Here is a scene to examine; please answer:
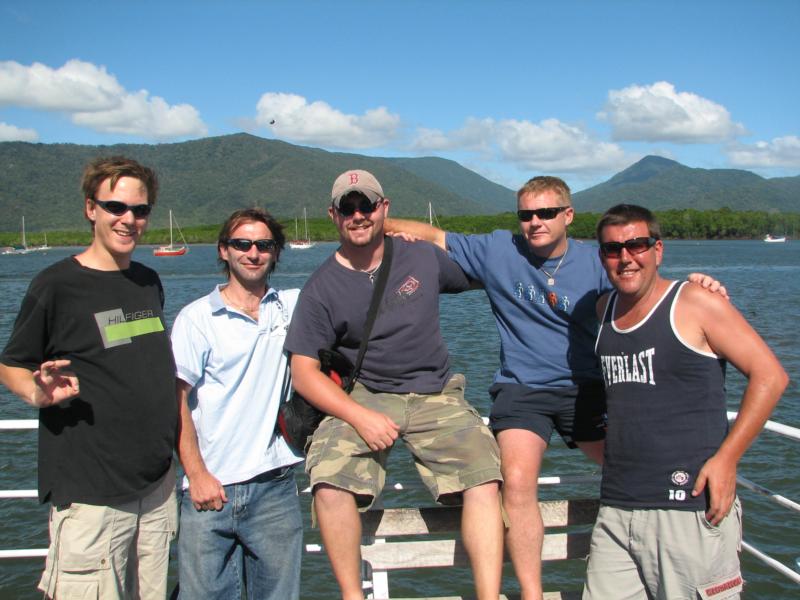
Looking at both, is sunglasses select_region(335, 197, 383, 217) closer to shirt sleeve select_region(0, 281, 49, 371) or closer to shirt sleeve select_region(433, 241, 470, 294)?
shirt sleeve select_region(433, 241, 470, 294)

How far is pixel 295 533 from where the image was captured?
3275mm

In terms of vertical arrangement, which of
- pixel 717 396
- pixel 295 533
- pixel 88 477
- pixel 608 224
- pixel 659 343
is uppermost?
pixel 608 224

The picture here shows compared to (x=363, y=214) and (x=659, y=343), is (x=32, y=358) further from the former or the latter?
(x=659, y=343)

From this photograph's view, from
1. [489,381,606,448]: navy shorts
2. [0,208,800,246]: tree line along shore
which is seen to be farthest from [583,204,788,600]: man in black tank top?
[0,208,800,246]: tree line along shore

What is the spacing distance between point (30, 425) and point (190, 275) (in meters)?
45.8

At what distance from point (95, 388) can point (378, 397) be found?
126cm

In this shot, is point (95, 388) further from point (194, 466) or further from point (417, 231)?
point (417, 231)

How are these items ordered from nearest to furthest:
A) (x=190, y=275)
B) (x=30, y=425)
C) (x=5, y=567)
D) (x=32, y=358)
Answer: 1. (x=32, y=358)
2. (x=30, y=425)
3. (x=5, y=567)
4. (x=190, y=275)

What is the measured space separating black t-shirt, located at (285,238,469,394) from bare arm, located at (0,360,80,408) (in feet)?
3.14

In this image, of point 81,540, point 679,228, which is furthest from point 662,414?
point 679,228

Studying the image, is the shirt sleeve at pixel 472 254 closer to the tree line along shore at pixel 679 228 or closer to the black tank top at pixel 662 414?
the black tank top at pixel 662 414

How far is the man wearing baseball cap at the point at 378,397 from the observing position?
3.10 meters

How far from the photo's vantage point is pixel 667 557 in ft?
9.52

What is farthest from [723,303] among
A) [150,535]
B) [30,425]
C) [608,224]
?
[30,425]
